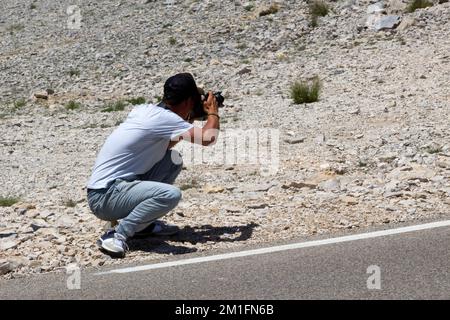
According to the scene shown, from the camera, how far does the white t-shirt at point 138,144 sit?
249 inches

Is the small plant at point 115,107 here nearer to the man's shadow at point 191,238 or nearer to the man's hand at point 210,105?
the man's shadow at point 191,238

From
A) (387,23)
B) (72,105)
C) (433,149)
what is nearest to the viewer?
(433,149)

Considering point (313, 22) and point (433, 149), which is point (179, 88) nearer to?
point (433, 149)

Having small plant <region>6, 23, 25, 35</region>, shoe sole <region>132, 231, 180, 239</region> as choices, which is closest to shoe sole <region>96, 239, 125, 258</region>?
shoe sole <region>132, 231, 180, 239</region>

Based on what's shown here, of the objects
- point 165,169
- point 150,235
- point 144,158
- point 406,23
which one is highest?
point 406,23

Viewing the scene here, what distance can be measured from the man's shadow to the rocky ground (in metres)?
0.02

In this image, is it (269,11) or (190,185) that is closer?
(190,185)

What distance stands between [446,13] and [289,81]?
4517 mm

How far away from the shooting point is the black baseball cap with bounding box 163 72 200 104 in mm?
6305

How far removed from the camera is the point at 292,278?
18.4 ft

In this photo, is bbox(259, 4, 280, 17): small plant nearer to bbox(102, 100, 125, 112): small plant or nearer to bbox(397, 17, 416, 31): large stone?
bbox(397, 17, 416, 31): large stone

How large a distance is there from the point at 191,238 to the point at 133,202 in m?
0.70

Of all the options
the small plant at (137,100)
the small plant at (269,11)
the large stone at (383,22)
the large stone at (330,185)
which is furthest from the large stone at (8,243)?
the small plant at (269,11)

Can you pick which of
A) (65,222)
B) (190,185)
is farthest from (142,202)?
(190,185)
